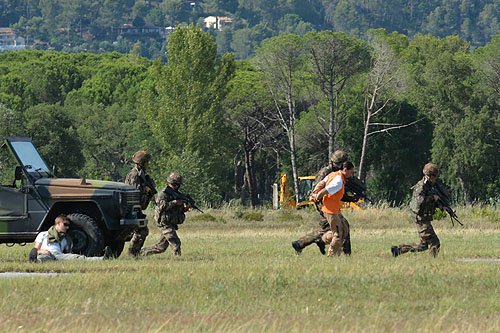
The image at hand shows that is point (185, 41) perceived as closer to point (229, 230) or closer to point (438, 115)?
point (438, 115)

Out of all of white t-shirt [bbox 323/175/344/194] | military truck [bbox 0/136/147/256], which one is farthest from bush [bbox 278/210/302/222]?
white t-shirt [bbox 323/175/344/194]

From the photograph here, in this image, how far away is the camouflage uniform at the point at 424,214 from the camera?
1695 cm

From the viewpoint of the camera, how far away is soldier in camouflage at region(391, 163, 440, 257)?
16.9m

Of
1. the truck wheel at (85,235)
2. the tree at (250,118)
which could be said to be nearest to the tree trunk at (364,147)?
the tree at (250,118)

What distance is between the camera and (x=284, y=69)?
7456 cm

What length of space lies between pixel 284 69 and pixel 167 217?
57.4m

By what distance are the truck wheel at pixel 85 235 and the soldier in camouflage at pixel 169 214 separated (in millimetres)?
1153

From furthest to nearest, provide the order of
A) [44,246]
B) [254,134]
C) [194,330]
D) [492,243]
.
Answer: [254,134], [492,243], [44,246], [194,330]

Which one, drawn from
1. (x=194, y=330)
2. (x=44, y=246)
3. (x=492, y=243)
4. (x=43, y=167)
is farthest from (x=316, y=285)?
(x=492, y=243)

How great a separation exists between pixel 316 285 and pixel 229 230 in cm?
2201

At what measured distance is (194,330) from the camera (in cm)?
961

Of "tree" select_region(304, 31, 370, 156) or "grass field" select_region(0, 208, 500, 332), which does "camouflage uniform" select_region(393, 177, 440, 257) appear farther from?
"tree" select_region(304, 31, 370, 156)

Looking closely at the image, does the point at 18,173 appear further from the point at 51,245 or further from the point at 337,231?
the point at 337,231

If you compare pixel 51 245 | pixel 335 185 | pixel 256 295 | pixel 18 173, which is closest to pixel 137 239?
pixel 51 245
